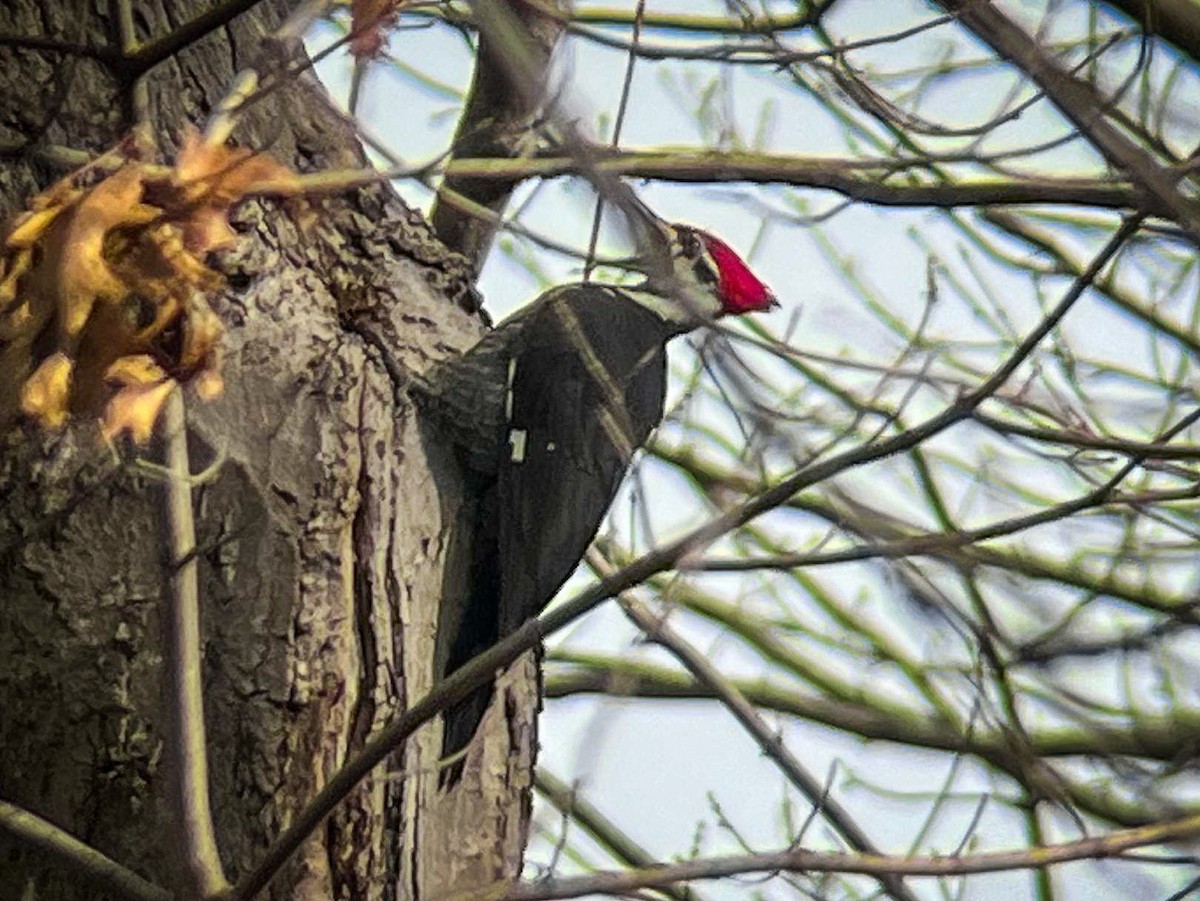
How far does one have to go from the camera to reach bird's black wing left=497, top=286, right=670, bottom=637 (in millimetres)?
2826

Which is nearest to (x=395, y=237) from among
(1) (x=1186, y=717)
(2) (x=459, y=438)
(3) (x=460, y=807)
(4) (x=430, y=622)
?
(2) (x=459, y=438)

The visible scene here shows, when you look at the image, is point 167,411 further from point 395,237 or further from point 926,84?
point 926,84

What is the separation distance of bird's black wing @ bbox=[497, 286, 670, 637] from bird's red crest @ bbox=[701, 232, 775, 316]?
0.48ft

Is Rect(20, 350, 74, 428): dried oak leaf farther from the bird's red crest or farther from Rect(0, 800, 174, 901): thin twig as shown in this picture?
the bird's red crest

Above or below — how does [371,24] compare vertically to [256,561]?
above

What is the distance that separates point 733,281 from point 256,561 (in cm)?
141

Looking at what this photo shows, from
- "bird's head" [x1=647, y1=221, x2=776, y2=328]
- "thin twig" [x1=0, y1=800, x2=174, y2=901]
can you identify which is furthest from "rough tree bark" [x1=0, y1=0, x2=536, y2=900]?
"bird's head" [x1=647, y1=221, x2=776, y2=328]

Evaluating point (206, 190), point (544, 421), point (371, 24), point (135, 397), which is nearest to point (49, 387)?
point (135, 397)

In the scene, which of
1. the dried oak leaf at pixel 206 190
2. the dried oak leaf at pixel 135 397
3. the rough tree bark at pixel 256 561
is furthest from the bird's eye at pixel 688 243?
the dried oak leaf at pixel 135 397

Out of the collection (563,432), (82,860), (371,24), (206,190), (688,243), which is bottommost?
(82,860)

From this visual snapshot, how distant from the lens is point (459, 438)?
2.65 m

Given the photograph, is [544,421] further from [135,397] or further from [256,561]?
[135,397]

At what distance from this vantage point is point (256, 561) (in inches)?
88.2

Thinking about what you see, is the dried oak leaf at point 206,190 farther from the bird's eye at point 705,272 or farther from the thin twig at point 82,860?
the bird's eye at point 705,272
